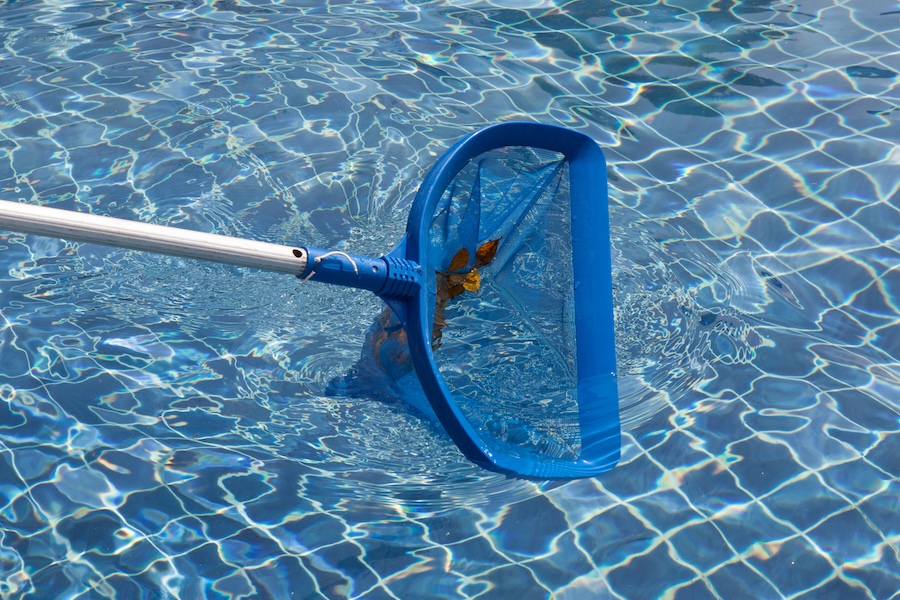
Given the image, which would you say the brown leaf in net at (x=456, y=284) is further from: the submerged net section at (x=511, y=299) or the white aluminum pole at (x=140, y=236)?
the white aluminum pole at (x=140, y=236)

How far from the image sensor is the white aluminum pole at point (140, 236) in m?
1.51

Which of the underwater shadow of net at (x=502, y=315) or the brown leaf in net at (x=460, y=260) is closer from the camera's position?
the underwater shadow of net at (x=502, y=315)

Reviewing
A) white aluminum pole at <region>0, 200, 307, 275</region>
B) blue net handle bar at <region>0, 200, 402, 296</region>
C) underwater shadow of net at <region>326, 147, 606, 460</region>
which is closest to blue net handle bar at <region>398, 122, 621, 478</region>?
underwater shadow of net at <region>326, 147, 606, 460</region>

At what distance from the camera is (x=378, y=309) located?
2.71 m

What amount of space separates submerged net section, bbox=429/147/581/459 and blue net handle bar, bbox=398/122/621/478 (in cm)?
3

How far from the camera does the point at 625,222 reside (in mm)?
3125

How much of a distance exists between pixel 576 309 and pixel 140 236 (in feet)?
4.15

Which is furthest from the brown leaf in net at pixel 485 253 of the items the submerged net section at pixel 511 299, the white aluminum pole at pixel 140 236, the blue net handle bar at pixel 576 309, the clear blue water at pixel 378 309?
the white aluminum pole at pixel 140 236

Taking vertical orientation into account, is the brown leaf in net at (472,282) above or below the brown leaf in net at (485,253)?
below

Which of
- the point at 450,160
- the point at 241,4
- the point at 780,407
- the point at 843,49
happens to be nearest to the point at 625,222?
the point at 780,407

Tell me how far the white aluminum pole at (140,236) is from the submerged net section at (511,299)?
2.01ft

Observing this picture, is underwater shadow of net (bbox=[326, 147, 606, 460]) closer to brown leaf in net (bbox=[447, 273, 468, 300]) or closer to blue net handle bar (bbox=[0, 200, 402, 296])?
brown leaf in net (bbox=[447, 273, 468, 300])

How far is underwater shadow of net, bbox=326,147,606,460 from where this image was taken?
7.48ft

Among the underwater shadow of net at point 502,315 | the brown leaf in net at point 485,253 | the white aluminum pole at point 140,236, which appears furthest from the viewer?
the brown leaf in net at point 485,253
